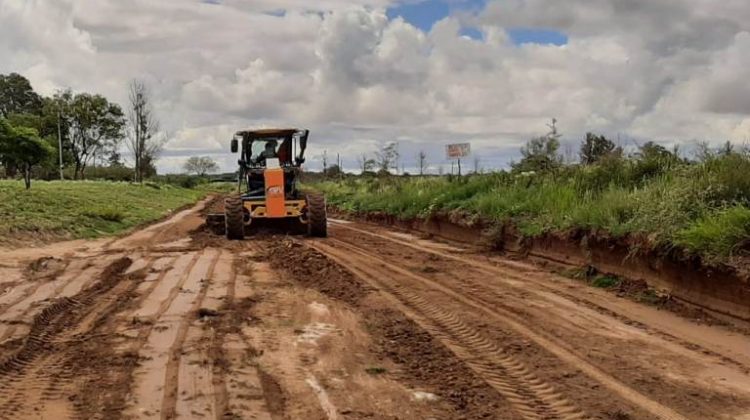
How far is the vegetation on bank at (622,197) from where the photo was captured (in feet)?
28.6

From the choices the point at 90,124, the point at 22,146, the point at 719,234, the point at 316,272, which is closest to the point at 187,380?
the point at 316,272

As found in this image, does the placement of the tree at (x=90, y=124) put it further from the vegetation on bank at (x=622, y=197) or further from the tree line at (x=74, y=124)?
the vegetation on bank at (x=622, y=197)

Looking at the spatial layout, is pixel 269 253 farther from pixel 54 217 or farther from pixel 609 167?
pixel 54 217

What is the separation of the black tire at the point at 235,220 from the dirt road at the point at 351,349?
18.4 ft

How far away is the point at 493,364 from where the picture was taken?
6.23m

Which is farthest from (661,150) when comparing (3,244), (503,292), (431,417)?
(3,244)

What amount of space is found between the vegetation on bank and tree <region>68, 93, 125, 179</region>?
60104mm

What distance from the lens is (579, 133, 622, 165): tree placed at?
15034mm

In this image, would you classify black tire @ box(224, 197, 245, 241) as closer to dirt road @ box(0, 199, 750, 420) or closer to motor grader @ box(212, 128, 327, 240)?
motor grader @ box(212, 128, 327, 240)

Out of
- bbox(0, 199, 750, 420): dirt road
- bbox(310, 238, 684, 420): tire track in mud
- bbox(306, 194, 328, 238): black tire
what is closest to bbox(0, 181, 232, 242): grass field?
bbox(306, 194, 328, 238): black tire

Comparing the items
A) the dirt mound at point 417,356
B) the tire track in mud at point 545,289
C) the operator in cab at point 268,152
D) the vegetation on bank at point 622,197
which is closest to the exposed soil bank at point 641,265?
the vegetation on bank at point 622,197

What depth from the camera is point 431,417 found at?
498 cm

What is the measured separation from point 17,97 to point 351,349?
87338 millimetres

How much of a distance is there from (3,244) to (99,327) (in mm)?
9483
